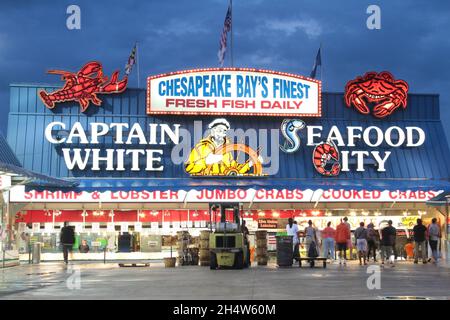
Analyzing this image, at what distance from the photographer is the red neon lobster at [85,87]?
44.9m

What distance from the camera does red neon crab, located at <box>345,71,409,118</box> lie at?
4775cm

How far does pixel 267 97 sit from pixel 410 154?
32.1 feet

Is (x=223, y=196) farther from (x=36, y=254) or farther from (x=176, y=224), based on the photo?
(x=36, y=254)

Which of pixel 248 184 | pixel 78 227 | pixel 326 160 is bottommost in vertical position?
pixel 78 227

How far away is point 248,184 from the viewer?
1641 inches

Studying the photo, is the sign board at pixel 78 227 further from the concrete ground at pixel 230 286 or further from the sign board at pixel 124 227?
the concrete ground at pixel 230 286

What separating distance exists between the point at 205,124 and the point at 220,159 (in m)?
2.75

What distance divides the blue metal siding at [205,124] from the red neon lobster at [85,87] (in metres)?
0.44

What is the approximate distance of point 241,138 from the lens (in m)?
45.0

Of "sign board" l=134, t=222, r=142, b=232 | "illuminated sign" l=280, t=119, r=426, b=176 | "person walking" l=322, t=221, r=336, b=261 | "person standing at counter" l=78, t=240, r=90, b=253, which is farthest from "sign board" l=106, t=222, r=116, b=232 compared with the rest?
"person walking" l=322, t=221, r=336, b=261

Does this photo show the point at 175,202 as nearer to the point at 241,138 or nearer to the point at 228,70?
the point at 241,138

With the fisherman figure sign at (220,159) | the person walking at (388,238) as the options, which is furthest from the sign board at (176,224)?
the person walking at (388,238)

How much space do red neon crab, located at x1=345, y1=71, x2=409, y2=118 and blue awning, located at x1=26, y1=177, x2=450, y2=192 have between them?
15.9 feet

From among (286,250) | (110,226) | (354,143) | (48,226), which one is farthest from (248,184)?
(286,250)
